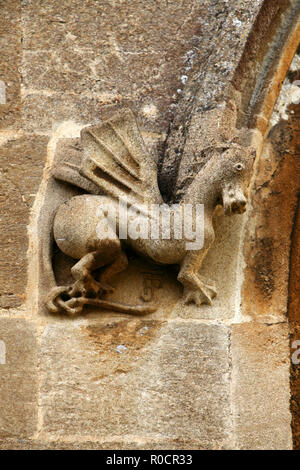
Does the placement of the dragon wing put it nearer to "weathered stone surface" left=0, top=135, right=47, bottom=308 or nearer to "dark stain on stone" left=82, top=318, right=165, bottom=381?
"weathered stone surface" left=0, top=135, right=47, bottom=308

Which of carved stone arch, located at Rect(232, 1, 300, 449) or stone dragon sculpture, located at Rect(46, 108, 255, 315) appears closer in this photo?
stone dragon sculpture, located at Rect(46, 108, 255, 315)

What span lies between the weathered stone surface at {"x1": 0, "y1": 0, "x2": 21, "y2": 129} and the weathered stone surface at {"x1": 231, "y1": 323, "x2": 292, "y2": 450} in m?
1.18

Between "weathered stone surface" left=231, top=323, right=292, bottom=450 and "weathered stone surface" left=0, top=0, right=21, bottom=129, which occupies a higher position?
"weathered stone surface" left=0, top=0, right=21, bottom=129

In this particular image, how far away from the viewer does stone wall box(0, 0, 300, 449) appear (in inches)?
116

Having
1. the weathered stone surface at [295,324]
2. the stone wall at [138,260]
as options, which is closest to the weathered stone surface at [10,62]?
the stone wall at [138,260]

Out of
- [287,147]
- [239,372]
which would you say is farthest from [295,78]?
[239,372]

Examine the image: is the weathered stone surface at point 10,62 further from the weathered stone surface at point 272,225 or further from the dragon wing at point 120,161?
the weathered stone surface at point 272,225

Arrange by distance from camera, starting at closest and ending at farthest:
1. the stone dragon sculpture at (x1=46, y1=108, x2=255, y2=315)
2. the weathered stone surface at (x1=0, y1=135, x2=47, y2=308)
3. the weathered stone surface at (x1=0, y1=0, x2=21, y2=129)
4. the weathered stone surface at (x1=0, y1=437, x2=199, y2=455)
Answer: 1. the weathered stone surface at (x1=0, y1=437, x2=199, y2=455)
2. the stone dragon sculpture at (x1=46, y1=108, x2=255, y2=315)
3. the weathered stone surface at (x1=0, y1=135, x2=47, y2=308)
4. the weathered stone surface at (x1=0, y1=0, x2=21, y2=129)

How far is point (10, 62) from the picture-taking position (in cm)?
338

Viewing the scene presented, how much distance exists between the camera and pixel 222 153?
3039 mm

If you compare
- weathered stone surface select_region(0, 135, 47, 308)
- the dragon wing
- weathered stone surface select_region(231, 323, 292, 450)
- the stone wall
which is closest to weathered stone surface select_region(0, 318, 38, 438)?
the stone wall

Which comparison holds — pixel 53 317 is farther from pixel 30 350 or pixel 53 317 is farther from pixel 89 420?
pixel 89 420

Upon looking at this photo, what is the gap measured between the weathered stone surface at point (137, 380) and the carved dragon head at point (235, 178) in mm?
442

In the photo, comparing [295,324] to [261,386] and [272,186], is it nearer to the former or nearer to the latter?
[261,386]
